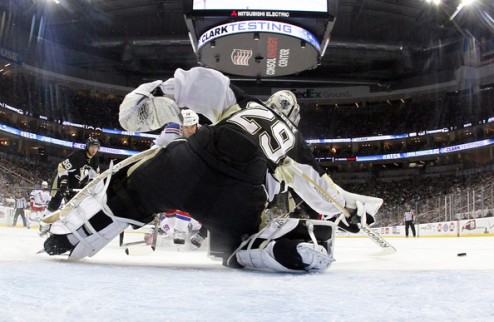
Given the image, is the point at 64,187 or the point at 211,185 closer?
the point at 211,185

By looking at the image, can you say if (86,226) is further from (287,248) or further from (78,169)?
(78,169)

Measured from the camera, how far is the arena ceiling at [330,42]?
675 inches

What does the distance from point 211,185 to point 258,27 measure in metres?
6.28

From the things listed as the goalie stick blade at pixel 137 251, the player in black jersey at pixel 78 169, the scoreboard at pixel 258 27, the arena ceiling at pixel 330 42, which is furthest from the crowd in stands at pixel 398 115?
the goalie stick blade at pixel 137 251

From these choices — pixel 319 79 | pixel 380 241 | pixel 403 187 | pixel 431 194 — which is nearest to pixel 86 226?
pixel 380 241

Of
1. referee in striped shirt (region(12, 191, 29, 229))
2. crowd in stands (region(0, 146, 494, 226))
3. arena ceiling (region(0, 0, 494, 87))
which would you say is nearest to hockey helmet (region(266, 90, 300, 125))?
referee in striped shirt (region(12, 191, 29, 229))

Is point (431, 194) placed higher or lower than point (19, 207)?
higher

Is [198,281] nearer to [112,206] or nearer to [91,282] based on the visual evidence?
[91,282]

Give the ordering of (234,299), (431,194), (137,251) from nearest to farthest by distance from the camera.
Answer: (234,299) → (137,251) → (431,194)

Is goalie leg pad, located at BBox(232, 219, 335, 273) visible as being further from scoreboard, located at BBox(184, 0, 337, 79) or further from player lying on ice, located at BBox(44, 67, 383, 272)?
scoreboard, located at BBox(184, 0, 337, 79)

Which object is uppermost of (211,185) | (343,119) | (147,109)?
(343,119)

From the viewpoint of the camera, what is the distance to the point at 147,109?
153 centimetres

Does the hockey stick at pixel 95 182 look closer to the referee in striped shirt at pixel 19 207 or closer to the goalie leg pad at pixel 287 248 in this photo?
the goalie leg pad at pixel 287 248

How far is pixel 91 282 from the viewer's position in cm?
98
